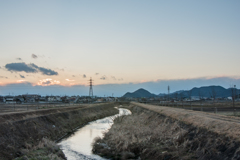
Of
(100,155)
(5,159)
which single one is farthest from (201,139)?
(5,159)

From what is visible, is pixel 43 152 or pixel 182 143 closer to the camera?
pixel 43 152

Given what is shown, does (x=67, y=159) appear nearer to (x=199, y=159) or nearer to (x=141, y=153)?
(x=141, y=153)

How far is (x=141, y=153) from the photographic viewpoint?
60.4ft

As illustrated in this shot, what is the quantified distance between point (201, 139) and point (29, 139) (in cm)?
1704

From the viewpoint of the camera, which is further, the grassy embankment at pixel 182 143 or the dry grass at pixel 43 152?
the dry grass at pixel 43 152

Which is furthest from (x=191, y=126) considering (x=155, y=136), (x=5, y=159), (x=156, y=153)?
(x=5, y=159)

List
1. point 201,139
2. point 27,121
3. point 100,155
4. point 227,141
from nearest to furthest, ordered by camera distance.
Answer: point 227,141 < point 201,139 < point 100,155 < point 27,121

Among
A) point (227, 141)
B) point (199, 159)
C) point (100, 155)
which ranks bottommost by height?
point (100, 155)

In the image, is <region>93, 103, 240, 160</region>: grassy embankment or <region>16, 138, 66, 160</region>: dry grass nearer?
<region>93, 103, 240, 160</region>: grassy embankment

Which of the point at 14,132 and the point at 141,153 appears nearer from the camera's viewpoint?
the point at 141,153

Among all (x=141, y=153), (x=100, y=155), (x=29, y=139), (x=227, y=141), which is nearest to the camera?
(x=227, y=141)

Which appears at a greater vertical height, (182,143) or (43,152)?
(182,143)

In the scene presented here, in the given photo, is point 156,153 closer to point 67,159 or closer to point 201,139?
point 201,139

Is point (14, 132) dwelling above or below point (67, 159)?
above
